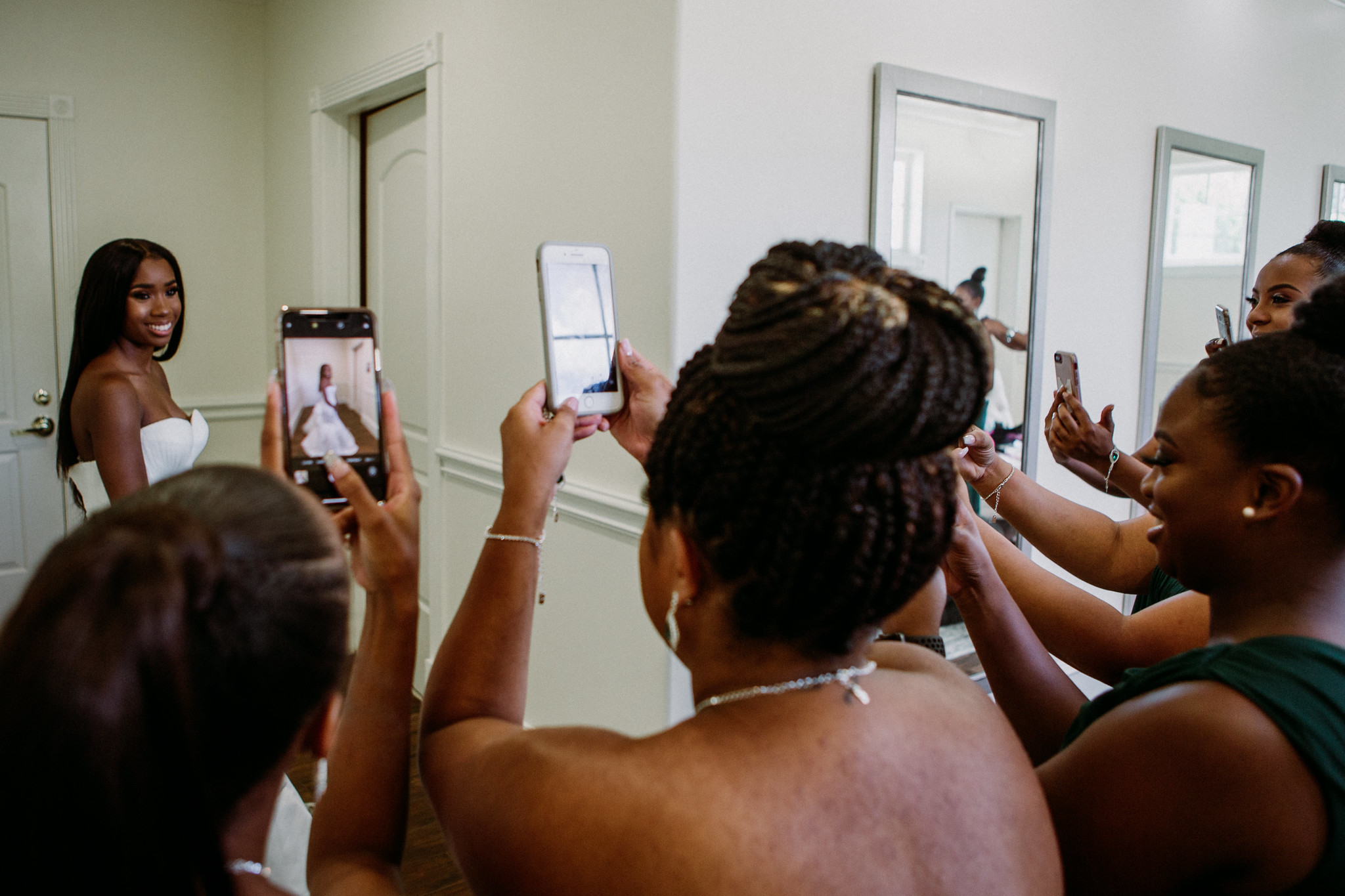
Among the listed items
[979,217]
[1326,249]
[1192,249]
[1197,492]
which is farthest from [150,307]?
[1192,249]

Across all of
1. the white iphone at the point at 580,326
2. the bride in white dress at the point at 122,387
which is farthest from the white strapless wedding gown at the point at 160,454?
the white iphone at the point at 580,326

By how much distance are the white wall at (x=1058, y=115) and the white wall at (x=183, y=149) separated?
2846 mm

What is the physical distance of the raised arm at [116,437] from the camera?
241 centimetres

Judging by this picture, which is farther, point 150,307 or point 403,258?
point 403,258

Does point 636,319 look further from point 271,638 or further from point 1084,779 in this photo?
point 271,638

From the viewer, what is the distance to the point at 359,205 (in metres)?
3.73

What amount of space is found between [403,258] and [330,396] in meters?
2.60

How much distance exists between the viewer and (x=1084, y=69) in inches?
121

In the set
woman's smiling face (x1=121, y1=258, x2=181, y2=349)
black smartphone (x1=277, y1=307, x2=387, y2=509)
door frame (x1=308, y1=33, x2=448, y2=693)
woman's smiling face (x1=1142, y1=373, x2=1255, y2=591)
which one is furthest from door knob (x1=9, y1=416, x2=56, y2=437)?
woman's smiling face (x1=1142, y1=373, x2=1255, y2=591)

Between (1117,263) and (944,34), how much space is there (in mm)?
1144

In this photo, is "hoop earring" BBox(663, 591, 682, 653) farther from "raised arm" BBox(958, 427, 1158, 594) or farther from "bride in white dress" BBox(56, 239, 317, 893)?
"bride in white dress" BBox(56, 239, 317, 893)

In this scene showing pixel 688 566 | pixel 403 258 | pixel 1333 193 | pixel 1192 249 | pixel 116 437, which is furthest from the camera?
pixel 1333 193

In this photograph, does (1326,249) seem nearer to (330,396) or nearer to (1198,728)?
(1198,728)

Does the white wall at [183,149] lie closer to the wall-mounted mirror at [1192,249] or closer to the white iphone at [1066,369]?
the white iphone at [1066,369]
